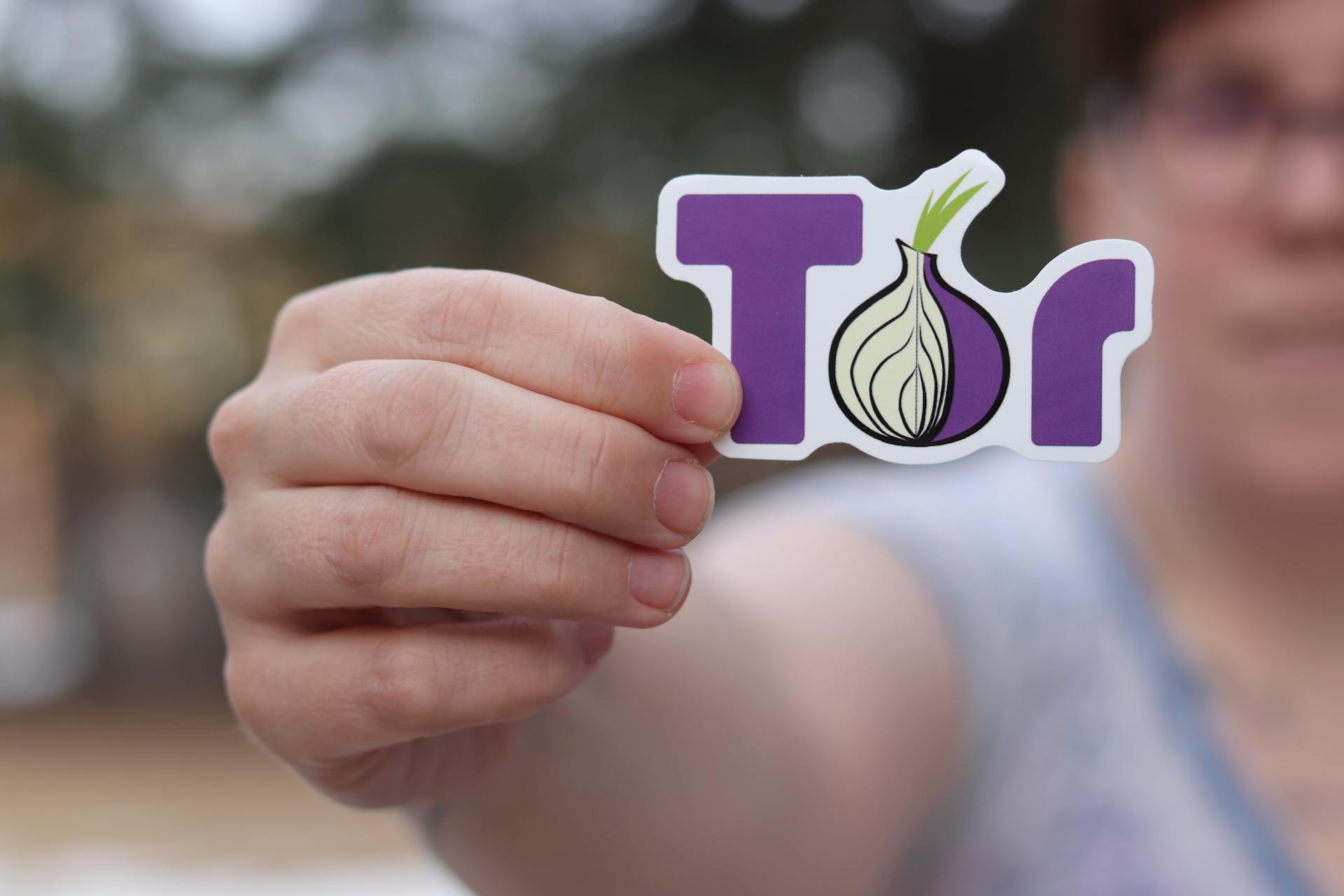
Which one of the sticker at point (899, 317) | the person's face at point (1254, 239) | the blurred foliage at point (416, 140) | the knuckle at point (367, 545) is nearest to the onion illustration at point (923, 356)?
the sticker at point (899, 317)

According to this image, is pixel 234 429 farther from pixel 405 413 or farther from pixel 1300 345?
pixel 1300 345

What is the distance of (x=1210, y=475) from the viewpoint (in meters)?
2.12

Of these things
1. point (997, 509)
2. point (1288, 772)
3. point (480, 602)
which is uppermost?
point (997, 509)

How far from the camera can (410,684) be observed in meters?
1.05

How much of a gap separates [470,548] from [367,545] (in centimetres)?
10

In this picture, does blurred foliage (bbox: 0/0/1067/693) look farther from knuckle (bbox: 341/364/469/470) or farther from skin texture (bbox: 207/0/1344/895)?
knuckle (bbox: 341/364/469/470)

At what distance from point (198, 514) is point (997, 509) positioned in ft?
25.0

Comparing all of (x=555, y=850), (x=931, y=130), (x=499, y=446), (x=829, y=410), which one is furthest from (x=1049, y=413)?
(x=931, y=130)

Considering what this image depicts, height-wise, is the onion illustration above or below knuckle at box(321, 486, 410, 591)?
Answer: above

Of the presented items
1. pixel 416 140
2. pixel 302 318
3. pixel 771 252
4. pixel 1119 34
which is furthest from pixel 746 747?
pixel 416 140

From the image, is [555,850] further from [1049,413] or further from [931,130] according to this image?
[931,130]

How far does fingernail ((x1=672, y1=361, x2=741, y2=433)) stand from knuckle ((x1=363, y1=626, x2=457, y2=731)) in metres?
0.35

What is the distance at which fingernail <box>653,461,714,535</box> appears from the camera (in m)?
1.05

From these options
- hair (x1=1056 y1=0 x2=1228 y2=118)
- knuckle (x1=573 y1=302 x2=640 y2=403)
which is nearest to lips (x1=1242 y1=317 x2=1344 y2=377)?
hair (x1=1056 y1=0 x2=1228 y2=118)
